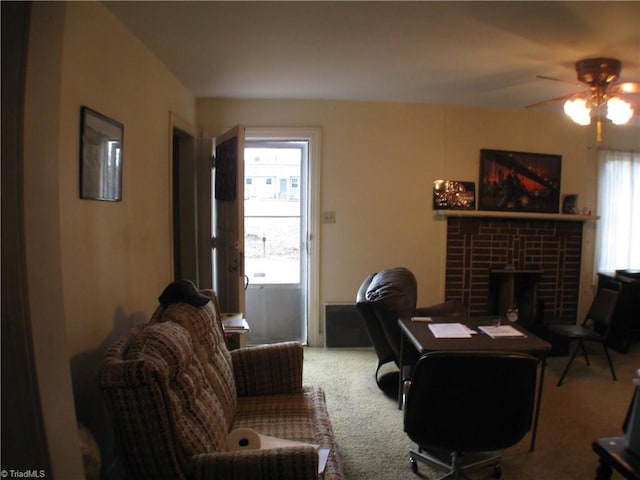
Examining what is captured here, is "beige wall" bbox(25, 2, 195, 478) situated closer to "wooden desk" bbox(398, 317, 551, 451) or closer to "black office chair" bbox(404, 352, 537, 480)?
"black office chair" bbox(404, 352, 537, 480)

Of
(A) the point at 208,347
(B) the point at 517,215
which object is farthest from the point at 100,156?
(B) the point at 517,215

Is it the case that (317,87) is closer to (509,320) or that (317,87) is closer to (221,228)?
(221,228)

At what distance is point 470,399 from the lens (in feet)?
5.38

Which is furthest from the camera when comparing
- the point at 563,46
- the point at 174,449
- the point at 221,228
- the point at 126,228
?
the point at 221,228

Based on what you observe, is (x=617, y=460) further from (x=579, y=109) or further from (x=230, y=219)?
(x=230, y=219)

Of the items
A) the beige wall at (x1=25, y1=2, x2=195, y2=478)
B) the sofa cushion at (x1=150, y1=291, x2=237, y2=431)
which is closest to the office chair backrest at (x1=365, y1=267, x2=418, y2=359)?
the sofa cushion at (x1=150, y1=291, x2=237, y2=431)

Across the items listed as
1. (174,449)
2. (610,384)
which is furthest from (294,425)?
(610,384)

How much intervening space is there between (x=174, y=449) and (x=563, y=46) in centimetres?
300

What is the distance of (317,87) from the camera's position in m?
3.45

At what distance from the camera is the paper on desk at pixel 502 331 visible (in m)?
2.34

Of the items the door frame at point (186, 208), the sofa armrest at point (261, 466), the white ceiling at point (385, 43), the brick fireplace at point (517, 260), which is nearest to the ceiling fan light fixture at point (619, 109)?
the white ceiling at point (385, 43)

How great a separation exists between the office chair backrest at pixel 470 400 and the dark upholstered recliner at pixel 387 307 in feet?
3.32

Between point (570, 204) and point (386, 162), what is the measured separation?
215cm

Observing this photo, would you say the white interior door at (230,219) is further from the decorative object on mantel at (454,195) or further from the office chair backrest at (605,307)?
the office chair backrest at (605,307)
